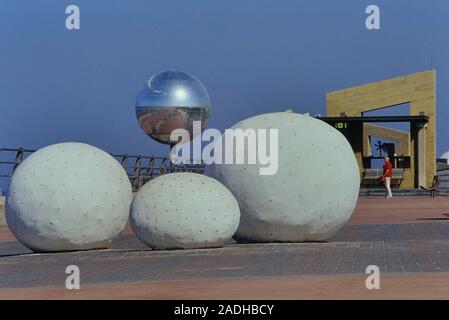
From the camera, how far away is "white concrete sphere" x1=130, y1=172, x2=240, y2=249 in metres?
14.1

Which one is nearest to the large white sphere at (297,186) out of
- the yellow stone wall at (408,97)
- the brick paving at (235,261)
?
the brick paving at (235,261)

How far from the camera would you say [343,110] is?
5597cm

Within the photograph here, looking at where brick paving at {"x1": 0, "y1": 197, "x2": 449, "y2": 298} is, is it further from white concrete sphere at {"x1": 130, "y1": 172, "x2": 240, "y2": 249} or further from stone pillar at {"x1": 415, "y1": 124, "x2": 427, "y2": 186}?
stone pillar at {"x1": 415, "y1": 124, "x2": 427, "y2": 186}

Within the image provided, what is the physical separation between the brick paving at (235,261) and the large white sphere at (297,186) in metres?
0.31

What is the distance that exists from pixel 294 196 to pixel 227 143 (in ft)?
4.69

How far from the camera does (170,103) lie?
40281 mm

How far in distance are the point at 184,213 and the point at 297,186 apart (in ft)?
6.40

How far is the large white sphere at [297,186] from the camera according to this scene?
15.1 m

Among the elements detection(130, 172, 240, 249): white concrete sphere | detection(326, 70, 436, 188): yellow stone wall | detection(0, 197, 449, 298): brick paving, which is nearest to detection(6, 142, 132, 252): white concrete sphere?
detection(0, 197, 449, 298): brick paving

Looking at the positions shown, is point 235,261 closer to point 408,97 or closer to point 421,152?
point 421,152

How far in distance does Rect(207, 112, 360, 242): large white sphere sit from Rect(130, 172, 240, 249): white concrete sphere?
0.67 meters

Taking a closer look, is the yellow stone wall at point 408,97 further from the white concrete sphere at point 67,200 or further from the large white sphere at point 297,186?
the white concrete sphere at point 67,200
